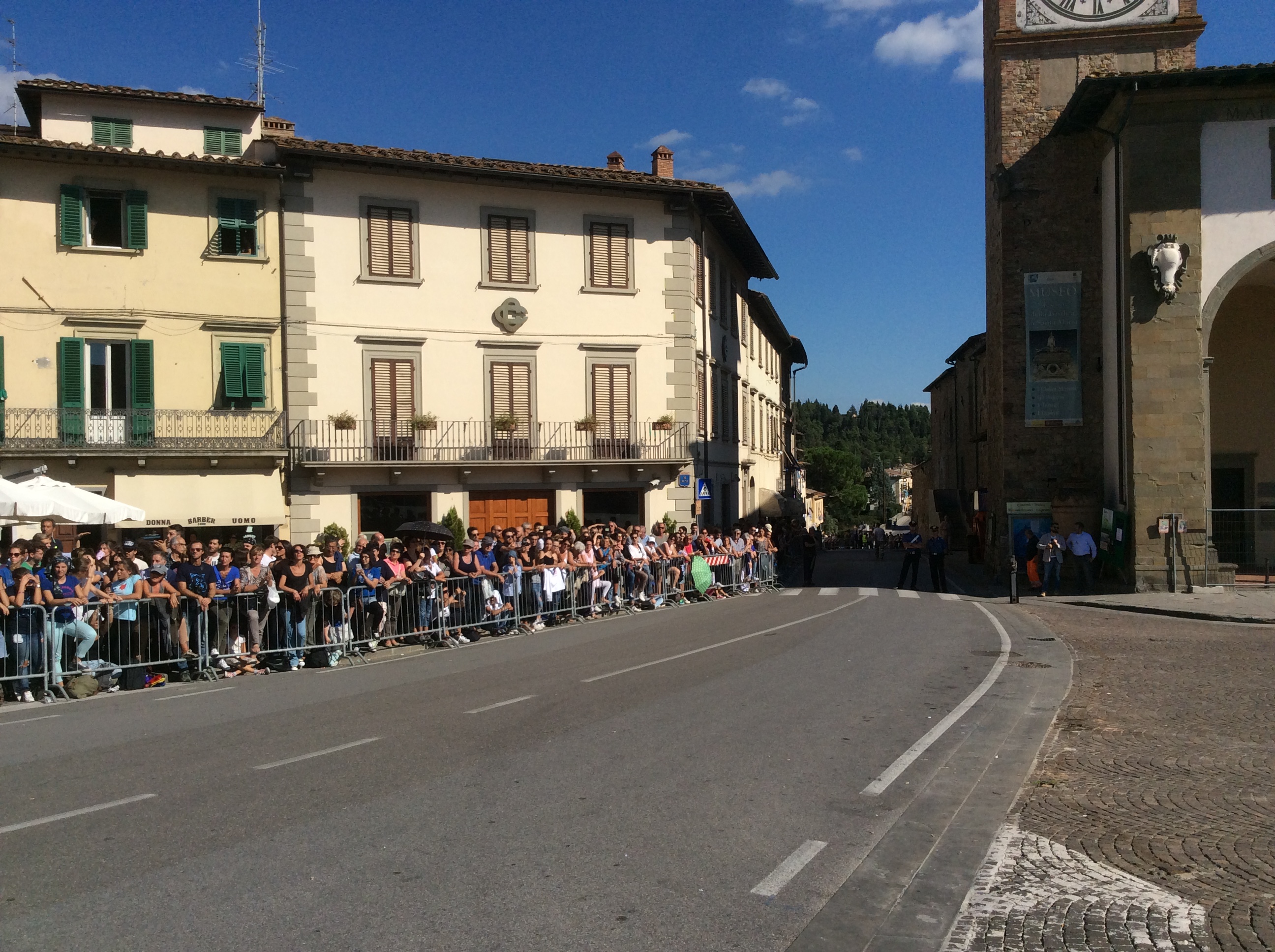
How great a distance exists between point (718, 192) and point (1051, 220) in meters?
8.66

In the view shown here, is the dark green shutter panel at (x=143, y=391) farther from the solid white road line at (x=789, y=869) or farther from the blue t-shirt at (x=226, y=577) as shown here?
the solid white road line at (x=789, y=869)

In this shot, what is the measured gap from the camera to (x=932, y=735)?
8781mm

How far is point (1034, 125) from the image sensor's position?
29.1m

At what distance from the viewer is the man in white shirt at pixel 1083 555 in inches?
944

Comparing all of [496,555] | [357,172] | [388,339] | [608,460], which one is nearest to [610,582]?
[496,555]

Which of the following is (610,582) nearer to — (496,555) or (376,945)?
(496,555)

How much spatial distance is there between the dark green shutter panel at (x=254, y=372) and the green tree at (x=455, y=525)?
195 inches

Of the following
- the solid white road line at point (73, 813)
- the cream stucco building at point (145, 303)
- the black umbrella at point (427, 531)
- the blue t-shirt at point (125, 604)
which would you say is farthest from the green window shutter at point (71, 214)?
the solid white road line at point (73, 813)

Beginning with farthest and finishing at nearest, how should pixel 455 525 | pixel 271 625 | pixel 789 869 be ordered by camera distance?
pixel 455 525
pixel 271 625
pixel 789 869

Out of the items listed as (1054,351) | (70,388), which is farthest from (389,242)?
(1054,351)

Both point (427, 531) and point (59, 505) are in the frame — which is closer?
point (59, 505)

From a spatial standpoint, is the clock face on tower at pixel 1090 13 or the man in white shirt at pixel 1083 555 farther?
the clock face on tower at pixel 1090 13

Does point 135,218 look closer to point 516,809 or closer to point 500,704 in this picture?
point 500,704

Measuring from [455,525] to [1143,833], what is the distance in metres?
20.6
